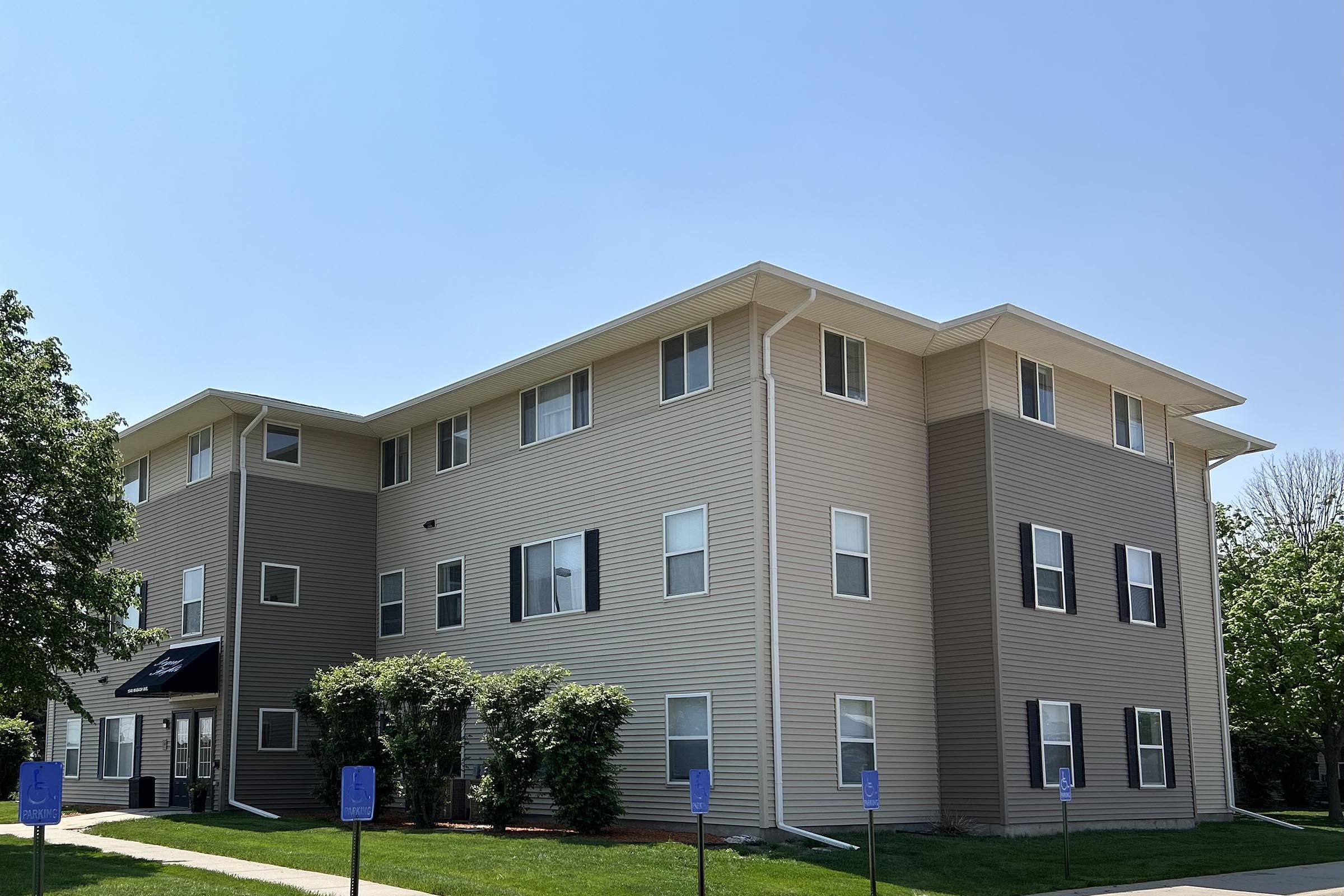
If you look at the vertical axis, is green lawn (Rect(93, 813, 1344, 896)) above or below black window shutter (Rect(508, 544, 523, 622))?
below

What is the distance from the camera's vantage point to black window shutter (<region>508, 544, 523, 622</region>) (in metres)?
23.8

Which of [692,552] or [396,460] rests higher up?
[396,460]

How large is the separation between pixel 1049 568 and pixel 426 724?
1096 cm

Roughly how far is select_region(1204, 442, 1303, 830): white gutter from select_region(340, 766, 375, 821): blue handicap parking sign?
21093 mm

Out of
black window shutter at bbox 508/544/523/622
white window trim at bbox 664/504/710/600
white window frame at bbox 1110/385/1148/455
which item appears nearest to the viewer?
white window trim at bbox 664/504/710/600

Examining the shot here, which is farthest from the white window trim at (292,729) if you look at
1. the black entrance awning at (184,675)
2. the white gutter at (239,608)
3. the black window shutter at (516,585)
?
the black window shutter at (516,585)

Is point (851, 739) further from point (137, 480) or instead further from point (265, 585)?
point (137, 480)

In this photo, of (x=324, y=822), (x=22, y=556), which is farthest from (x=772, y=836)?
(x=22, y=556)

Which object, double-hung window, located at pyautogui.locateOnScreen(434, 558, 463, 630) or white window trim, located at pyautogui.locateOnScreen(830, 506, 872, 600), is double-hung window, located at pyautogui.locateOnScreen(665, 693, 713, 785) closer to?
white window trim, located at pyautogui.locateOnScreen(830, 506, 872, 600)

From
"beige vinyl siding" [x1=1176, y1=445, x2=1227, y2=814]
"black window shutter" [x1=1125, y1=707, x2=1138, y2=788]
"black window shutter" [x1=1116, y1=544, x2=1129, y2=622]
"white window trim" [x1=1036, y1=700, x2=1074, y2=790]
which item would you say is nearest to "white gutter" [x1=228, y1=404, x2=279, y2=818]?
"white window trim" [x1=1036, y1=700, x2=1074, y2=790]

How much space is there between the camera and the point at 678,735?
20047 mm

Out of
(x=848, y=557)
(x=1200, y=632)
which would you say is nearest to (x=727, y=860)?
(x=848, y=557)

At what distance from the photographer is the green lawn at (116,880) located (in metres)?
13.6

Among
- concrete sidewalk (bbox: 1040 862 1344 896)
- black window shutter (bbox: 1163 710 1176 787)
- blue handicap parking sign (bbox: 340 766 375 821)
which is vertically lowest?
concrete sidewalk (bbox: 1040 862 1344 896)
